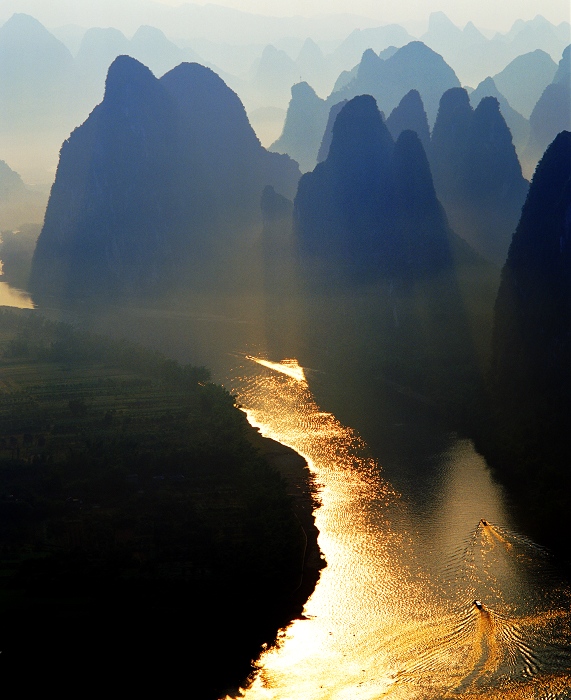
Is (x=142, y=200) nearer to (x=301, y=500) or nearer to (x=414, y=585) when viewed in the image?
(x=301, y=500)

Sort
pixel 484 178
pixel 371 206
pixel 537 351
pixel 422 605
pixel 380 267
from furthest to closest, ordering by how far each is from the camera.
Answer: pixel 484 178 < pixel 371 206 < pixel 380 267 < pixel 537 351 < pixel 422 605

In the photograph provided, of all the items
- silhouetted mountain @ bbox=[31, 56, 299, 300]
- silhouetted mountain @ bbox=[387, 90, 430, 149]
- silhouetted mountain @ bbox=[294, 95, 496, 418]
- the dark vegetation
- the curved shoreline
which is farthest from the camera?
silhouetted mountain @ bbox=[387, 90, 430, 149]

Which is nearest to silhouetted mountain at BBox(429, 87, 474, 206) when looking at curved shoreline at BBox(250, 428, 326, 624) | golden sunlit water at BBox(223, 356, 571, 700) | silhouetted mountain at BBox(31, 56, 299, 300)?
silhouetted mountain at BBox(31, 56, 299, 300)

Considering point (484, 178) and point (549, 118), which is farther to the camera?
point (549, 118)

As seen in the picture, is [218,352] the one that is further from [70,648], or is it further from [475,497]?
[70,648]

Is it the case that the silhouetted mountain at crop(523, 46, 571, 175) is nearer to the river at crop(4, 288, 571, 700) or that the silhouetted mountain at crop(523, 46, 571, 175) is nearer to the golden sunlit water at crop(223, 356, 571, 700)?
the river at crop(4, 288, 571, 700)

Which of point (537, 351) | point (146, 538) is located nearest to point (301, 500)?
point (146, 538)
